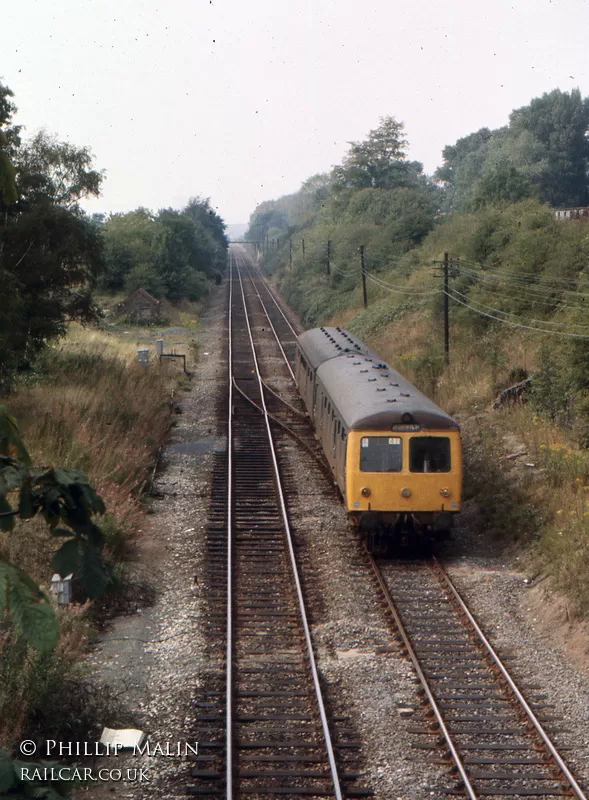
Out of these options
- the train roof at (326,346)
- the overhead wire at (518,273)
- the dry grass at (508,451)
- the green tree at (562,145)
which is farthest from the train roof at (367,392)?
the green tree at (562,145)

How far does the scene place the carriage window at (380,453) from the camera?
13.7 meters

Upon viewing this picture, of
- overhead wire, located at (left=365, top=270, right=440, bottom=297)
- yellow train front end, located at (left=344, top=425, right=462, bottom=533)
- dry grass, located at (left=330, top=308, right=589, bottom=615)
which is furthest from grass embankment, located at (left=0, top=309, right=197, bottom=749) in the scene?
overhead wire, located at (left=365, top=270, right=440, bottom=297)

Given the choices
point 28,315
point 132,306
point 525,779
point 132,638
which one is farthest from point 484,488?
point 132,306

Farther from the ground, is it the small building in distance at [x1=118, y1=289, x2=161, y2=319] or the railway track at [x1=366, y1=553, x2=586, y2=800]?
the small building in distance at [x1=118, y1=289, x2=161, y2=319]

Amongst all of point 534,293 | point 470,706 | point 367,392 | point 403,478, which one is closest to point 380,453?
point 403,478

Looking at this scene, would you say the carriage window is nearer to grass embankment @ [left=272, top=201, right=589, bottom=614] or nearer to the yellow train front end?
the yellow train front end

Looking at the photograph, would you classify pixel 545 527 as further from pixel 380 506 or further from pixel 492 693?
pixel 492 693

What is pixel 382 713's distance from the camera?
8852 millimetres

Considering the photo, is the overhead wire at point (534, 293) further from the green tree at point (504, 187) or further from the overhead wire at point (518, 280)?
the green tree at point (504, 187)

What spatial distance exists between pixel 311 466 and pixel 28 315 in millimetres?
9284

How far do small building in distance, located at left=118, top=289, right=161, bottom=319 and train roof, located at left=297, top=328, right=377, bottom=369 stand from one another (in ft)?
84.7

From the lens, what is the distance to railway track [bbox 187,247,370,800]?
756 cm

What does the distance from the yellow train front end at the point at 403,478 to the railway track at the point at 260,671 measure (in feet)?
5.07

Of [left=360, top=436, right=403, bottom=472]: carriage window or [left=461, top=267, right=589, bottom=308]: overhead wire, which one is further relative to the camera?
[left=461, top=267, right=589, bottom=308]: overhead wire
